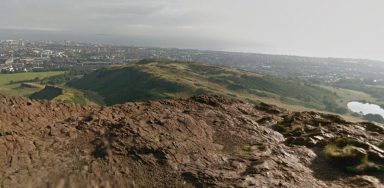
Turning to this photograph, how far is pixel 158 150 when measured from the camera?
23.8m

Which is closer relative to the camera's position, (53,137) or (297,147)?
(53,137)

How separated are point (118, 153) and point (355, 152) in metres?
17.1

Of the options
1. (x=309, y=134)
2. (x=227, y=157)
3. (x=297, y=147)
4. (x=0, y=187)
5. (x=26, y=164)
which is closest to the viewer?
(x=0, y=187)

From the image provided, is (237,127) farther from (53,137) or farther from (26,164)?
(26,164)

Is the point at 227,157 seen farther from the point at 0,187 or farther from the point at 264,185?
the point at 0,187

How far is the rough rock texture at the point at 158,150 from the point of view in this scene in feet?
69.3

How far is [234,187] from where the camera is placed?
20.9 metres

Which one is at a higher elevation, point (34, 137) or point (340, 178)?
point (34, 137)

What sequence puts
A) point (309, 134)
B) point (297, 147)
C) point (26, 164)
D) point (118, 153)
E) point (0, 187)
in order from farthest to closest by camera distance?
1. point (309, 134)
2. point (297, 147)
3. point (118, 153)
4. point (26, 164)
5. point (0, 187)

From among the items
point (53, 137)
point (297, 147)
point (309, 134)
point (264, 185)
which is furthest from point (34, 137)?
point (309, 134)

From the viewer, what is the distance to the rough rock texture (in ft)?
69.3

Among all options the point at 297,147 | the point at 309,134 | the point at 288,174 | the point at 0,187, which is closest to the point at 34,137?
the point at 0,187

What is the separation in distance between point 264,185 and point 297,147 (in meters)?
8.54

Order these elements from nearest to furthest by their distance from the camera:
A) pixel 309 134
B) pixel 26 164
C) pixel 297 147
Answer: pixel 26 164
pixel 297 147
pixel 309 134
